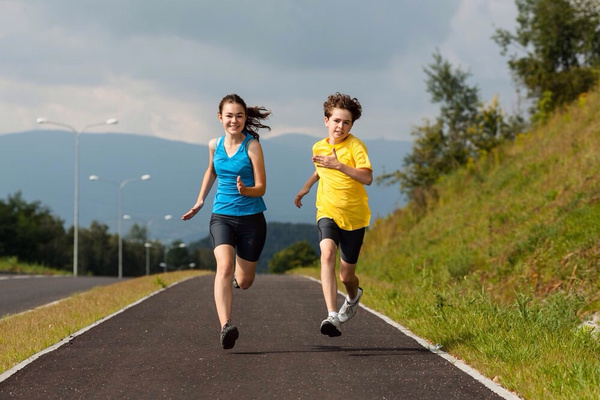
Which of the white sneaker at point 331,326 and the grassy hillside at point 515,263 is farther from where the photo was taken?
the white sneaker at point 331,326

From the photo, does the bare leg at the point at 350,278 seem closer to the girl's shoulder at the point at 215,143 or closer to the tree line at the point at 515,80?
the girl's shoulder at the point at 215,143

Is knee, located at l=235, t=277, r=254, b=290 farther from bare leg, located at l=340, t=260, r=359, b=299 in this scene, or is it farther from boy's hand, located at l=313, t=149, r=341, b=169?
boy's hand, located at l=313, t=149, r=341, b=169

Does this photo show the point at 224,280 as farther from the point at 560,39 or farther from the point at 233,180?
the point at 560,39

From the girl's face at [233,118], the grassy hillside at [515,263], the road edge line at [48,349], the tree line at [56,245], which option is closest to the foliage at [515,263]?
the grassy hillside at [515,263]

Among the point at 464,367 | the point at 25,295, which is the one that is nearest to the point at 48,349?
the point at 464,367

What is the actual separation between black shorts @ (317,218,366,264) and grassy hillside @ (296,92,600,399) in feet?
4.08

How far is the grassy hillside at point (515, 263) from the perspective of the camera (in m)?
7.14

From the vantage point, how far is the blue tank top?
8016 mm

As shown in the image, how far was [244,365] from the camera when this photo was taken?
24.0ft

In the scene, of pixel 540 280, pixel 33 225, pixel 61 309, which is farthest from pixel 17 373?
pixel 33 225

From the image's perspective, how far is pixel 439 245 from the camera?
850 inches

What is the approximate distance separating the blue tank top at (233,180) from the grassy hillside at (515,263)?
2.33 metres

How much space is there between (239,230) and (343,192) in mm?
1053

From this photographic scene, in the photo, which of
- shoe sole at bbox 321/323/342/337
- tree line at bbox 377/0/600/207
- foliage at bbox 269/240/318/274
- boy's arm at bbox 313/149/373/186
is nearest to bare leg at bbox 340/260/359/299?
shoe sole at bbox 321/323/342/337
